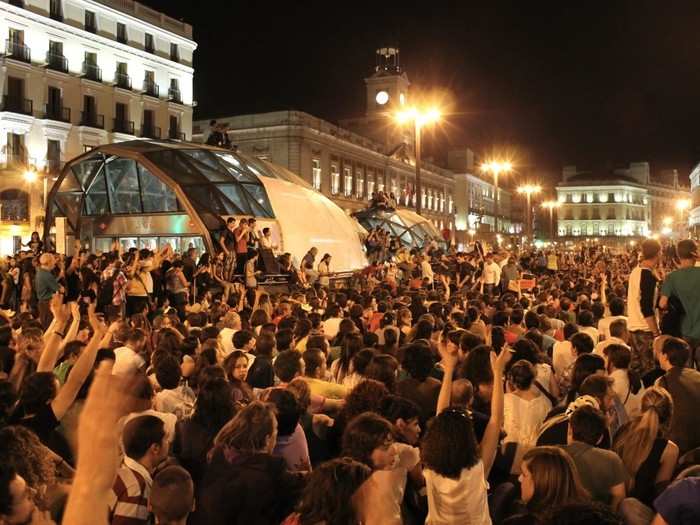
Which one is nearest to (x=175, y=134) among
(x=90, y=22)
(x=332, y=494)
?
(x=90, y=22)

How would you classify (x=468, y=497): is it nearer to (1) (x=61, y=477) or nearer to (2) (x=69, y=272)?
(1) (x=61, y=477)

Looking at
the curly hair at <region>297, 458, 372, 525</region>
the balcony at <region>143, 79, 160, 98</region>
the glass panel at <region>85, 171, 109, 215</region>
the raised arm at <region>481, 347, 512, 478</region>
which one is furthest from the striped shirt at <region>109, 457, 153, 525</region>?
the balcony at <region>143, 79, 160, 98</region>

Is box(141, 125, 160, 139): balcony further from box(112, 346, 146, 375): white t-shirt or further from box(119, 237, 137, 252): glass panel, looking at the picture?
box(112, 346, 146, 375): white t-shirt

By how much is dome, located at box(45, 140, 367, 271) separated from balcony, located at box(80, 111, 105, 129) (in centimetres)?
2069

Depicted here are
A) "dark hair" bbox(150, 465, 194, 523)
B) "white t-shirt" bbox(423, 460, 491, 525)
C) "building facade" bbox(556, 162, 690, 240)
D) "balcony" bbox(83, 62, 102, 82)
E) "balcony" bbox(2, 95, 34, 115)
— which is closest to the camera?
"dark hair" bbox(150, 465, 194, 523)

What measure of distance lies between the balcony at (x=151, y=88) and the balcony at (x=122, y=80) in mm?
1655

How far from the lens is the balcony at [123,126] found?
164 feet

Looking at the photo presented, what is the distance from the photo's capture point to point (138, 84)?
172 feet

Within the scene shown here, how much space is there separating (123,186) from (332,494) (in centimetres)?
2521

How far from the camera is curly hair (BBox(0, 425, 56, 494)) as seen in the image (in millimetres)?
3715

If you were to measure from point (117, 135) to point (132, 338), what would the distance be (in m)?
45.0

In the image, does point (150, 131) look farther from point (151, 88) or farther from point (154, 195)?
point (154, 195)

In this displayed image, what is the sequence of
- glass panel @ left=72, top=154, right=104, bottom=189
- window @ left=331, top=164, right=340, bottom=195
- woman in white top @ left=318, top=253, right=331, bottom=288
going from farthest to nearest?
window @ left=331, top=164, right=340, bottom=195 < glass panel @ left=72, top=154, right=104, bottom=189 < woman in white top @ left=318, top=253, right=331, bottom=288

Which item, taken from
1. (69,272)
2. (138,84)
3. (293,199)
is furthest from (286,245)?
(138,84)
